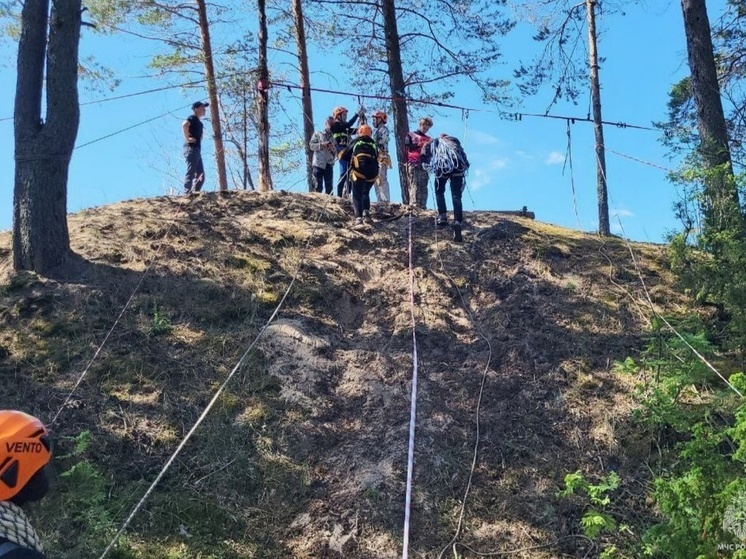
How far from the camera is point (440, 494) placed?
5.21 metres

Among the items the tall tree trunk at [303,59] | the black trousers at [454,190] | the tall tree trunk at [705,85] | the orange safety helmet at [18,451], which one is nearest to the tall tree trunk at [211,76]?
the tall tree trunk at [303,59]

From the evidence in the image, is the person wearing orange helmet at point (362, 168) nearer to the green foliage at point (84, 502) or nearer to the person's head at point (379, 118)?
the person's head at point (379, 118)

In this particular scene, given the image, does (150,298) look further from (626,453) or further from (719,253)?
(719,253)

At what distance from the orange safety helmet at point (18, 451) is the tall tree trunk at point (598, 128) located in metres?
9.81

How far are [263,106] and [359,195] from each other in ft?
11.8

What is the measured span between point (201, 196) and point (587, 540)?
736 cm

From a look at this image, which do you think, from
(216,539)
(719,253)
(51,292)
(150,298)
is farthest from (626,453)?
(51,292)

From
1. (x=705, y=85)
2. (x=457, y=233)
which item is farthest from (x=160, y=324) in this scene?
(x=705, y=85)

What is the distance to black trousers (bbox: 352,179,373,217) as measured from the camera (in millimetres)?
9539

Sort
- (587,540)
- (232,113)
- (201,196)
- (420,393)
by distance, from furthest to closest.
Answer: (232,113) → (201,196) → (420,393) → (587,540)

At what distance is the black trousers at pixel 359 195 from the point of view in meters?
9.54

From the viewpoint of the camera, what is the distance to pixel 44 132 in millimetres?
7809

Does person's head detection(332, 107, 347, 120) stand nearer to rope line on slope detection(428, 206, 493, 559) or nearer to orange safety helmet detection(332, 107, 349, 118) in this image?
orange safety helmet detection(332, 107, 349, 118)

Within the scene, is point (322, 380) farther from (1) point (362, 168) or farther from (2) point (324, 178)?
(2) point (324, 178)
